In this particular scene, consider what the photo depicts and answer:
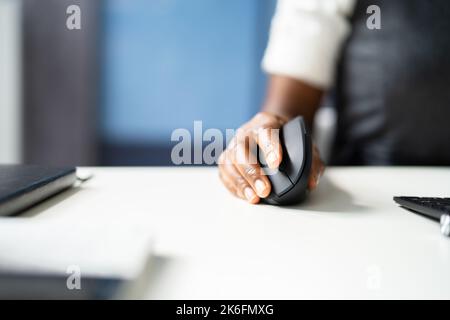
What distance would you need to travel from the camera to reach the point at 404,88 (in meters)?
0.92

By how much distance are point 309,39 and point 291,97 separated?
0.50ft

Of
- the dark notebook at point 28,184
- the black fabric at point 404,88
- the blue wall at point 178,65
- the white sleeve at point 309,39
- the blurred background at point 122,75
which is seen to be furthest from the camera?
the blue wall at point 178,65

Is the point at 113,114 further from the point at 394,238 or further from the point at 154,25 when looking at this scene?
the point at 394,238

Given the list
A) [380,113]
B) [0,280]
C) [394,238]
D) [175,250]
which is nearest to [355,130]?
[380,113]

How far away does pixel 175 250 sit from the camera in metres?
0.32

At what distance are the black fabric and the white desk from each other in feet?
1.14

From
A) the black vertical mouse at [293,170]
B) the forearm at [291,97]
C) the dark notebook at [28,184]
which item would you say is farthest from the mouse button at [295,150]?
the forearm at [291,97]

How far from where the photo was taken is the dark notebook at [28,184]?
368 millimetres

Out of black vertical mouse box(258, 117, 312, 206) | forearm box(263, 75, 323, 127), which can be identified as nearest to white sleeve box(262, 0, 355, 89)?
forearm box(263, 75, 323, 127)

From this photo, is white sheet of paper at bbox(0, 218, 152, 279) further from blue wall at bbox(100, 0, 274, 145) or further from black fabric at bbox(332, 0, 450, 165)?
blue wall at bbox(100, 0, 274, 145)

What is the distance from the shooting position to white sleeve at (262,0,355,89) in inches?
39.9

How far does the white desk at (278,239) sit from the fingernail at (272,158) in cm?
5

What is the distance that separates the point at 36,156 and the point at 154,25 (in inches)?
38.3

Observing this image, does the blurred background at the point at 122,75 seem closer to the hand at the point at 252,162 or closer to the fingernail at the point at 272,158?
the hand at the point at 252,162
